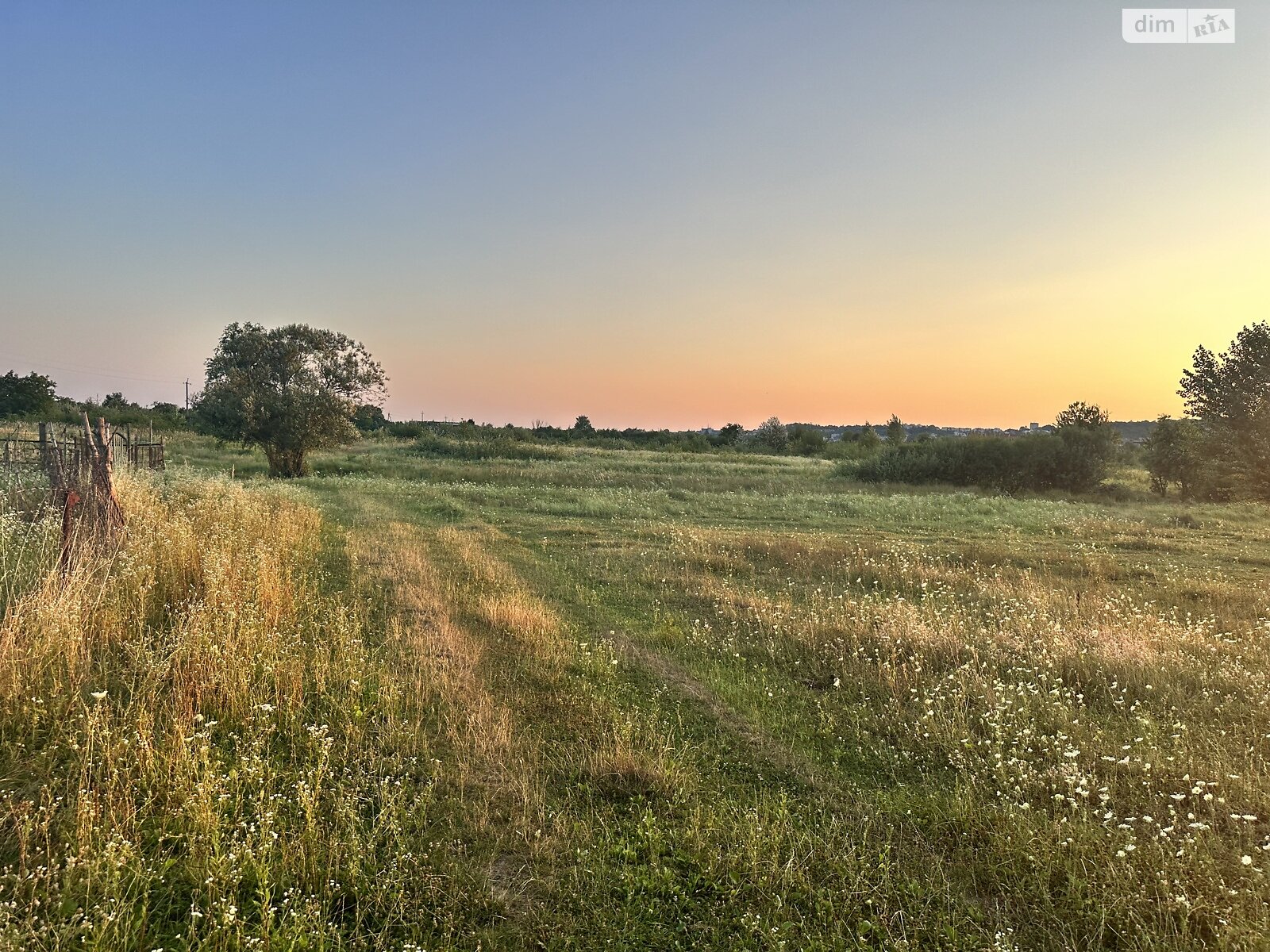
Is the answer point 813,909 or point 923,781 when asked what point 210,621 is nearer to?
point 813,909

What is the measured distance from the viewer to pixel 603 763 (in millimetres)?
4961

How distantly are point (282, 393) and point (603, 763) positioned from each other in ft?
115


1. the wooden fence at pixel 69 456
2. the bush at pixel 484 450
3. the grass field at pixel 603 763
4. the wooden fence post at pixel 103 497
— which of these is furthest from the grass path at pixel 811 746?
the bush at pixel 484 450

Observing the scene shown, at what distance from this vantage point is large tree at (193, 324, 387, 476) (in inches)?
1275

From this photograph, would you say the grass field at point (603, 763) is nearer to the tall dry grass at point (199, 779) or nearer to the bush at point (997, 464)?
the tall dry grass at point (199, 779)

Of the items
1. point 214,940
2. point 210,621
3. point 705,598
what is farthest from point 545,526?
point 214,940

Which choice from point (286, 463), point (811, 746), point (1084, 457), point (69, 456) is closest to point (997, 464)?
point (1084, 457)

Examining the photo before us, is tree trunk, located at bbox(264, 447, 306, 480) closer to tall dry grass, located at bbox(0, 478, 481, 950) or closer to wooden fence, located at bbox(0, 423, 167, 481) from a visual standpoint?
wooden fence, located at bbox(0, 423, 167, 481)

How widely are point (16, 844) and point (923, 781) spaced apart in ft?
20.6

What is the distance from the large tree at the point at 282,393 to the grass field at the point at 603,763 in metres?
25.5

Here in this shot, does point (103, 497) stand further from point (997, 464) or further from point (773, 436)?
point (773, 436)

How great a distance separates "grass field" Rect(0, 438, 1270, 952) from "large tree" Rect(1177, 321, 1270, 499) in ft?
76.5

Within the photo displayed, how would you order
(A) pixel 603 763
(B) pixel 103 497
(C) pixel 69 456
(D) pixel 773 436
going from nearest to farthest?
(A) pixel 603 763 → (B) pixel 103 497 → (C) pixel 69 456 → (D) pixel 773 436

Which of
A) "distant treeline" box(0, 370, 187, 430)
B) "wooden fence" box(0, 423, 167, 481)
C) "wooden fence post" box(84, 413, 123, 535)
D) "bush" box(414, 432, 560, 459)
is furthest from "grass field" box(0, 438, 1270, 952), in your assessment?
"distant treeline" box(0, 370, 187, 430)
